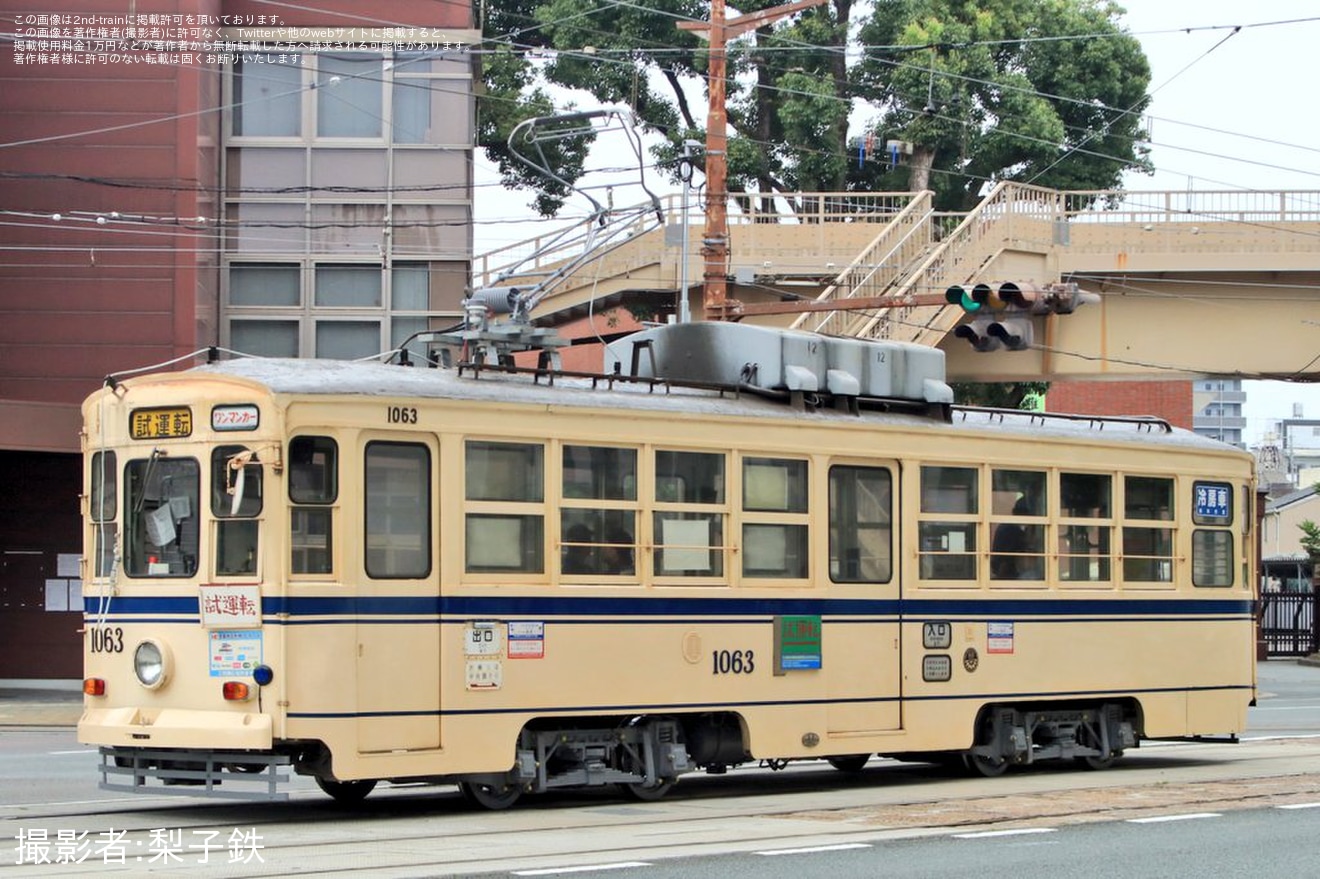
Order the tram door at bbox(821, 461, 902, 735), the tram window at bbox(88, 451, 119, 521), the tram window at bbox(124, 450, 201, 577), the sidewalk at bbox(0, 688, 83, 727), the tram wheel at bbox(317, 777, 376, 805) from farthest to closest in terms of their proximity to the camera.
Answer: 1. the sidewalk at bbox(0, 688, 83, 727)
2. the tram door at bbox(821, 461, 902, 735)
3. the tram wheel at bbox(317, 777, 376, 805)
4. the tram window at bbox(88, 451, 119, 521)
5. the tram window at bbox(124, 450, 201, 577)

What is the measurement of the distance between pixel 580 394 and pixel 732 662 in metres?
2.25

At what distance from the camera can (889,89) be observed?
48.0 meters

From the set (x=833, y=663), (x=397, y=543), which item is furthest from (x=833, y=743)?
(x=397, y=543)

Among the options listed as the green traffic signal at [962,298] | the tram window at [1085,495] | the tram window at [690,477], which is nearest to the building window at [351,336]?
the green traffic signal at [962,298]

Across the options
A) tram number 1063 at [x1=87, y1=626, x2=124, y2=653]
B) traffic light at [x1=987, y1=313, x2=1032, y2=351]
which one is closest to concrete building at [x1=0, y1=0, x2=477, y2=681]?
traffic light at [x1=987, y1=313, x2=1032, y2=351]

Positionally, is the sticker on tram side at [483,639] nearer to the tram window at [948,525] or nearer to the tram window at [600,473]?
the tram window at [600,473]

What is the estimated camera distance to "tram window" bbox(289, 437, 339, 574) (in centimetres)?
1214

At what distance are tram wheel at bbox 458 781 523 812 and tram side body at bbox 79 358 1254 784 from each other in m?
0.25

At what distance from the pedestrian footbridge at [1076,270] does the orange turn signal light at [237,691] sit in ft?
65.4

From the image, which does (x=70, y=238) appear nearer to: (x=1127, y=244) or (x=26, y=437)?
(x=26, y=437)

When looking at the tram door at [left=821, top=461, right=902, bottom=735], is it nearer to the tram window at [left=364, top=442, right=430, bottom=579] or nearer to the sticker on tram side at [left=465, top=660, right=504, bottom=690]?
the sticker on tram side at [left=465, top=660, right=504, bottom=690]

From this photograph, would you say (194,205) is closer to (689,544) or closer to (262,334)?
(262,334)

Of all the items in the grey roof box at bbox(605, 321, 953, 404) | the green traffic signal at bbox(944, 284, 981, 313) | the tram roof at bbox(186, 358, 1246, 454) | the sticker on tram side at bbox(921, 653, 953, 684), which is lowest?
the sticker on tram side at bbox(921, 653, 953, 684)

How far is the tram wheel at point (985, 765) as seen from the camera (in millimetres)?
15945
